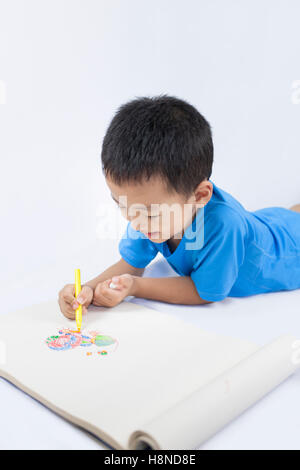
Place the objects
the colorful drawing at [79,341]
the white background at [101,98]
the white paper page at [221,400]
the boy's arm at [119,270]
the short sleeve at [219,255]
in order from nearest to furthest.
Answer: the white paper page at [221,400], the colorful drawing at [79,341], the short sleeve at [219,255], the boy's arm at [119,270], the white background at [101,98]

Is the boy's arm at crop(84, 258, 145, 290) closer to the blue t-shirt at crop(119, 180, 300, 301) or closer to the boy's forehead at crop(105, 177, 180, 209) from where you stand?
the blue t-shirt at crop(119, 180, 300, 301)

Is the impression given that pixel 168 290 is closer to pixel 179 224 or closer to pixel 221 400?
pixel 179 224

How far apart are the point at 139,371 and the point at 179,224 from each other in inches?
11.7

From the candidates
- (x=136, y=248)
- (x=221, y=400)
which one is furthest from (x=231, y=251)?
(x=221, y=400)

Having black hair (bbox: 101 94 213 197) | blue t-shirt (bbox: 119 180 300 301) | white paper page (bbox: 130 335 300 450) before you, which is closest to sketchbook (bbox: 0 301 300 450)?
white paper page (bbox: 130 335 300 450)

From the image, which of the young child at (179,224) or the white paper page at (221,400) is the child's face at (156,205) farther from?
the white paper page at (221,400)

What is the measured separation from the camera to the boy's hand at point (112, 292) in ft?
2.86

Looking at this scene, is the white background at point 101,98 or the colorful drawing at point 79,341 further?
the white background at point 101,98

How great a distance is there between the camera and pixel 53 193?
1363 mm

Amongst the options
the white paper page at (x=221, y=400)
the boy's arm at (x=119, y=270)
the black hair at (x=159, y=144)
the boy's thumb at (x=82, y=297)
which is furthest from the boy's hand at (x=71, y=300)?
the white paper page at (x=221, y=400)

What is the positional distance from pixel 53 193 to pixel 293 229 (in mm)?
683

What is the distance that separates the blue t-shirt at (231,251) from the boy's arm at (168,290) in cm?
2
